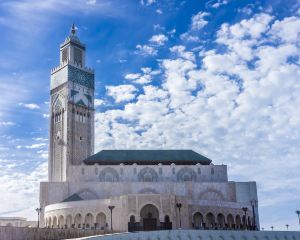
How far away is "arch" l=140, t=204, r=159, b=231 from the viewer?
48719 millimetres

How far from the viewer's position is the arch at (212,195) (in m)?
Answer: 58.5

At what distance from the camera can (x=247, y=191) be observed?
197 ft

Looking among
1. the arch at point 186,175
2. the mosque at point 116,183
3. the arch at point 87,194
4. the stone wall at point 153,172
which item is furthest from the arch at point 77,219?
the arch at point 186,175

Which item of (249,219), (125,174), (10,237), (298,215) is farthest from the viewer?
(125,174)

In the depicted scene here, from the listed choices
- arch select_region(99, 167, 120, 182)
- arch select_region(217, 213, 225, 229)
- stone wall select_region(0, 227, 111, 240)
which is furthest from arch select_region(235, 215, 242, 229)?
stone wall select_region(0, 227, 111, 240)

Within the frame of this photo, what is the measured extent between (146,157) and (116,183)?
7361mm

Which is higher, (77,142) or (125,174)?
(77,142)

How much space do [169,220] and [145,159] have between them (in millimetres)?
16539

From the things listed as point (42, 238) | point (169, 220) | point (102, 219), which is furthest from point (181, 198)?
point (42, 238)

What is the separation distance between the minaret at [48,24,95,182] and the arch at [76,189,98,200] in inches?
243

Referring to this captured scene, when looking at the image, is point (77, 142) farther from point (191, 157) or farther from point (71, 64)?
point (191, 157)

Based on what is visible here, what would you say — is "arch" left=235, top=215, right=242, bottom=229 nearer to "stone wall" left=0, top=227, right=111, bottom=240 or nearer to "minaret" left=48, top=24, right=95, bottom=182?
"stone wall" left=0, top=227, right=111, bottom=240

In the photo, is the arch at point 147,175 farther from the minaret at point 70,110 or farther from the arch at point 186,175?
the minaret at point 70,110

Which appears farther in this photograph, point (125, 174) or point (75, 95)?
point (75, 95)
